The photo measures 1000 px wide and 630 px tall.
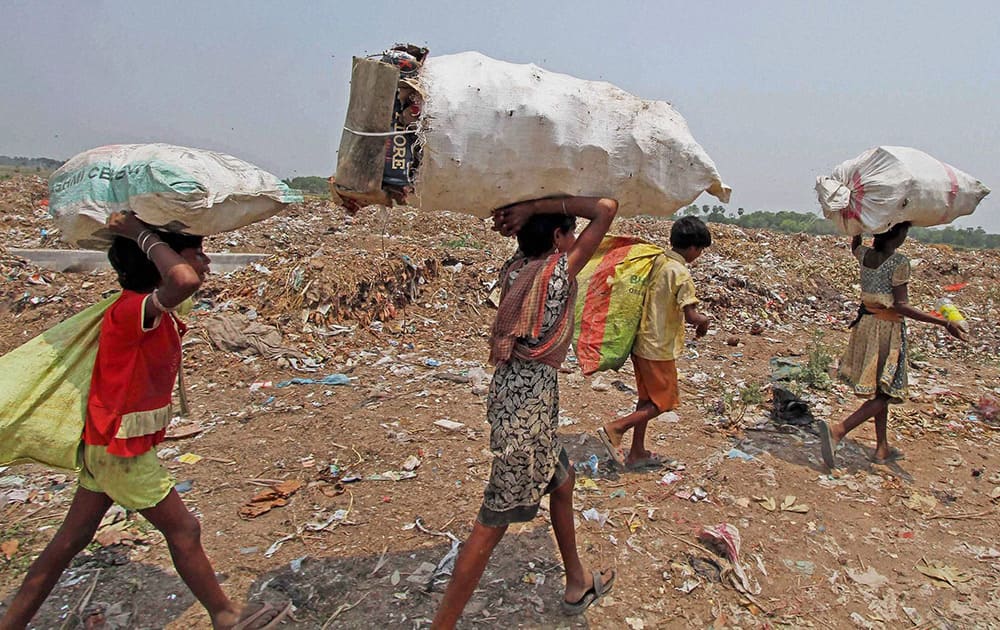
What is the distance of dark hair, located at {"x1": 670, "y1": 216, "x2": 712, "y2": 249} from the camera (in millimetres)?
3434

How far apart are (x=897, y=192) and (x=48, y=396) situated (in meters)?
4.10

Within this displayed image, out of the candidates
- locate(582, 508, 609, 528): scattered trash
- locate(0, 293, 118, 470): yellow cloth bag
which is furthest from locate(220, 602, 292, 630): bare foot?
locate(582, 508, 609, 528): scattered trash

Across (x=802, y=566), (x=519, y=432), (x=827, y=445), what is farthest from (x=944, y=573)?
(x=519, y=432)

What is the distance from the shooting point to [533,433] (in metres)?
2.11

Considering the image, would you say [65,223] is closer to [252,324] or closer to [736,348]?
[252,324]

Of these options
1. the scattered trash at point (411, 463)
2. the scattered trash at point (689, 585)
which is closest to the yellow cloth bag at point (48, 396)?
the scattered trash at point (411, 463)

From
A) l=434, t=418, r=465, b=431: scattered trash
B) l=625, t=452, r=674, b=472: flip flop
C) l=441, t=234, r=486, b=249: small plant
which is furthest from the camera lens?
l=441, t=234, r=486, b=249: small plant

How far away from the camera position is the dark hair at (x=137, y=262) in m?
1.98

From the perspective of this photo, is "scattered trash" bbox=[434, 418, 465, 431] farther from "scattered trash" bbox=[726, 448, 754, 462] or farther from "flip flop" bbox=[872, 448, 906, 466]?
"flip flop" bbox=[872, 448, 906, 466]

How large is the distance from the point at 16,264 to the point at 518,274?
27.2ft

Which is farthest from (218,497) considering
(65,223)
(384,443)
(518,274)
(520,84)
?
(520,84)

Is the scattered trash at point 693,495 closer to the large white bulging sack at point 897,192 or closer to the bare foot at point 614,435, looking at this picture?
the bare foot at point 614,435

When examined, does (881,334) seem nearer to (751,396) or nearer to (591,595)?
(751,396)

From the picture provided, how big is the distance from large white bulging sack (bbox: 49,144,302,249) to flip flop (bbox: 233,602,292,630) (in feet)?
4.70
